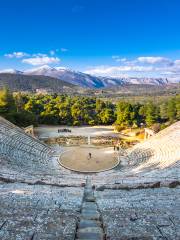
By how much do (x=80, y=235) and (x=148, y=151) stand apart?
1796cm

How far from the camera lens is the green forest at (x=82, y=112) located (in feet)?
129

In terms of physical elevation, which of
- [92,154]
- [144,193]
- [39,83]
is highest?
[39,83]

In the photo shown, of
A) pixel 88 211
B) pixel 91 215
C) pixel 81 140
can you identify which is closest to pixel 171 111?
pixel 81 140

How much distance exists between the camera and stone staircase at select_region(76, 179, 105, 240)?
19.9ft

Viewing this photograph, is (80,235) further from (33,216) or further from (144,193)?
(144,193)

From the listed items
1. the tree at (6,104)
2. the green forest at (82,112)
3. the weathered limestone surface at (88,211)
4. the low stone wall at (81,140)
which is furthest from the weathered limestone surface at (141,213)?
the green forest at (82,112)

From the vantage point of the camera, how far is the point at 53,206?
8.03 meters

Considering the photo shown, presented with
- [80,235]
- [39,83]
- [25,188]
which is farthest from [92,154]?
[39,83]

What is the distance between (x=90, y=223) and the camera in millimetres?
6926

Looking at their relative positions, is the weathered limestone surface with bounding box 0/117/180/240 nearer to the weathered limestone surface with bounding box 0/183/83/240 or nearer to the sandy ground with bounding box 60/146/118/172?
the weathered limestone surface with bounding box 0/183/83/240

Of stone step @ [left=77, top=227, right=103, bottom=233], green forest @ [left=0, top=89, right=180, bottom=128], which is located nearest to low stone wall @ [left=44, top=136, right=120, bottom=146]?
green forest @ [left=0, top=89, right=180, bottom=128]

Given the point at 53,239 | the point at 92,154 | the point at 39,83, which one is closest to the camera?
the point at 53,239

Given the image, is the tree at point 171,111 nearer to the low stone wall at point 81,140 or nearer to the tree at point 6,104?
the low stone wall at point 81,140

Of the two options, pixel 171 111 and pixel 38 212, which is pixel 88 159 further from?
pixel 171 111
